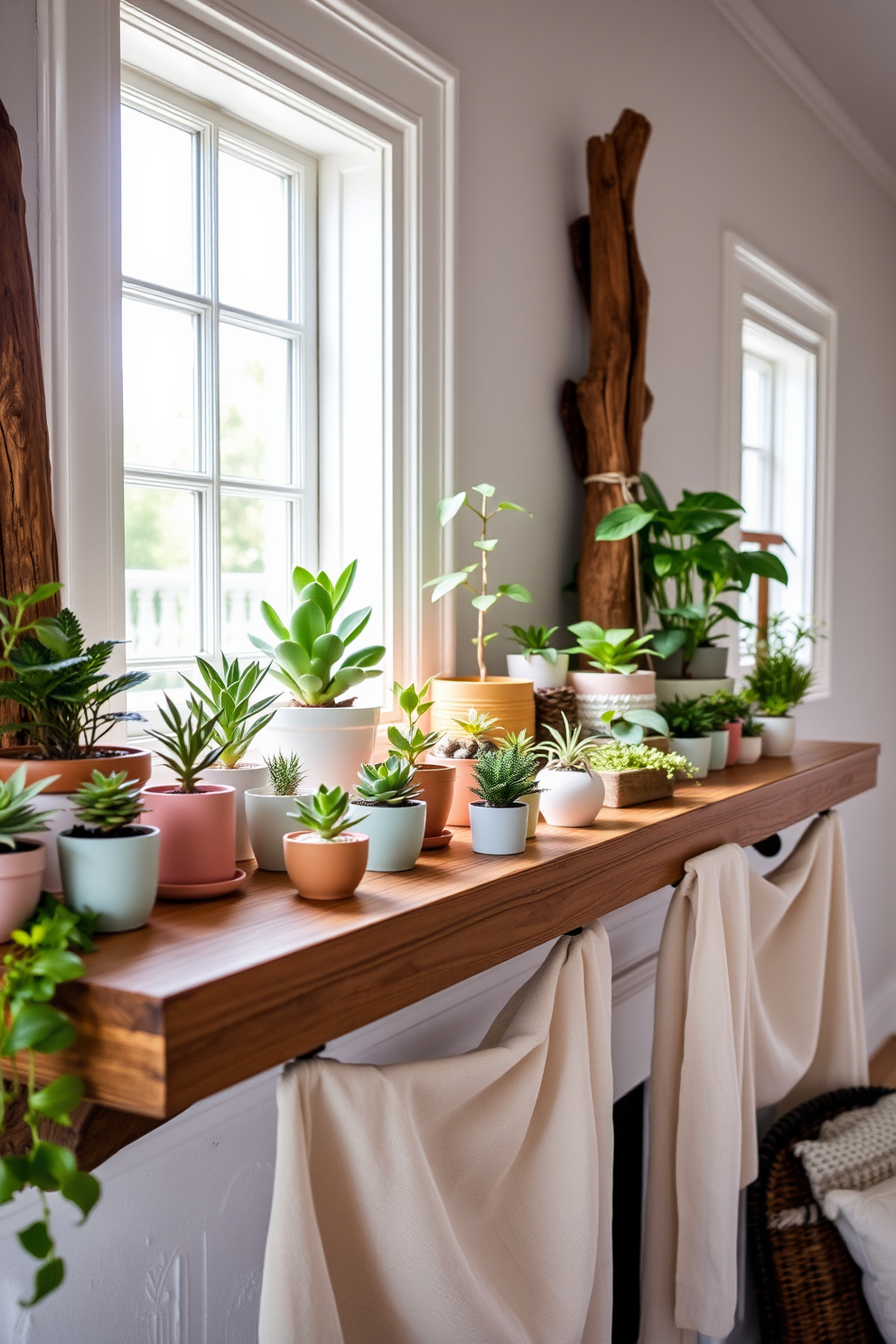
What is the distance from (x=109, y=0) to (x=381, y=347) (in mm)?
494

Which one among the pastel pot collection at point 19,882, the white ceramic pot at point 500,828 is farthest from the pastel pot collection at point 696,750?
the pastel pot collection at point 19,882

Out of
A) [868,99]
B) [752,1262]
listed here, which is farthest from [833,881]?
[868,99]

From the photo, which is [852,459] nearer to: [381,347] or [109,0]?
[381,347]

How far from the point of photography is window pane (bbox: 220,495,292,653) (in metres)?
1.41

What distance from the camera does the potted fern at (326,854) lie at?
2.74ft

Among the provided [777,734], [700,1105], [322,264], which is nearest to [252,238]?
[322,264]

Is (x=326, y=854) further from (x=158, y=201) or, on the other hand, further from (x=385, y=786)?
(x=158, y=201)

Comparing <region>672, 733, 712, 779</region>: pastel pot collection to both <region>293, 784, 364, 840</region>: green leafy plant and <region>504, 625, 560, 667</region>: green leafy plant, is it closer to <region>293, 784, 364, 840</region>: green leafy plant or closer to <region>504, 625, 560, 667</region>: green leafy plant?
<region>504, 625, 560, 667</region>: green leafy plant

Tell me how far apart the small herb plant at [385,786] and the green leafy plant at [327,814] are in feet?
0.27

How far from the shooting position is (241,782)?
965 mm

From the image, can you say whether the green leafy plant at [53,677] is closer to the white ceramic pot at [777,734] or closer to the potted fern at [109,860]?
the potted fern at [109,860]

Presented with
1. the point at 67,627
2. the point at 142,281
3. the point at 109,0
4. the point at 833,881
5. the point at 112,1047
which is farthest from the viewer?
the point at 833,881

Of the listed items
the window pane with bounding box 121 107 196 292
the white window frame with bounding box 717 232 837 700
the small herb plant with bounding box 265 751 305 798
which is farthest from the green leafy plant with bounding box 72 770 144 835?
the white window frame with bounding box 717 232 837 700

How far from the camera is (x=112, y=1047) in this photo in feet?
2.06
